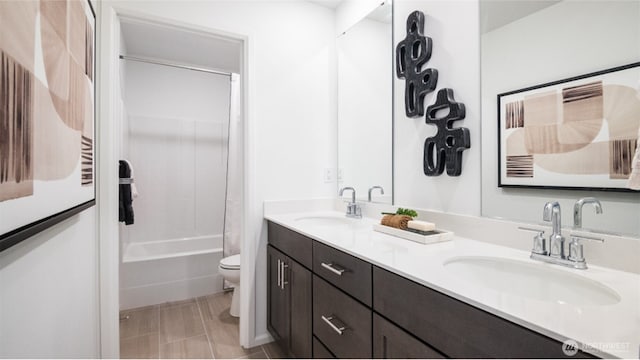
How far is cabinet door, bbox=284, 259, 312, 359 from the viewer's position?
153 cm

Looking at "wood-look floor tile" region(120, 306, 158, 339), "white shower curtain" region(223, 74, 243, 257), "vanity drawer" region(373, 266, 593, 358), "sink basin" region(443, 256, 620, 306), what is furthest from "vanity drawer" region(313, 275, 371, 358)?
"white shower curtain" region(223, 74, 243, 257)

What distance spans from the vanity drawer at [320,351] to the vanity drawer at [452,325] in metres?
0.47

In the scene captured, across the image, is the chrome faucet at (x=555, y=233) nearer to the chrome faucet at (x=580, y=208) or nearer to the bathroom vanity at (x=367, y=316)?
the chrome faucet at (x=580, y=208)

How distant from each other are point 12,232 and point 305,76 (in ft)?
6.25

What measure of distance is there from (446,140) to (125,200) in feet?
6.33

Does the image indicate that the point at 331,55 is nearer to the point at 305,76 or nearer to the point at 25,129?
the point at 305,76

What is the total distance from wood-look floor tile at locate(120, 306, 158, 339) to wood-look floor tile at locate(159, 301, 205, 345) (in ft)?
0.19

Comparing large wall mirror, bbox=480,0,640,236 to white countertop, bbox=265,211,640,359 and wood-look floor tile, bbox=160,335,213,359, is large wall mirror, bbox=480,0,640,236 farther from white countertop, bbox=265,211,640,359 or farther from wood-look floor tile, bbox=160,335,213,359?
wood-look floor tile, bbox=160,335,213,359

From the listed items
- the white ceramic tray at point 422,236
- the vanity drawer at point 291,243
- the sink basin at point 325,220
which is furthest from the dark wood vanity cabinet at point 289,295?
the white ceramic tray at point 422,236

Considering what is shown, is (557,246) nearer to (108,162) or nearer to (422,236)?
(422,236)

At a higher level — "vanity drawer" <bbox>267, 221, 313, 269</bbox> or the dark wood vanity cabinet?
"vanity drawer" <bbox>267, 221, 313, 269</bbox>

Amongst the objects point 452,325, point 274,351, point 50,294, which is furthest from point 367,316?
point 274,351

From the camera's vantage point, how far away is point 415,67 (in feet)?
5.43

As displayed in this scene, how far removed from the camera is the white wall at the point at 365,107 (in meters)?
1.91
